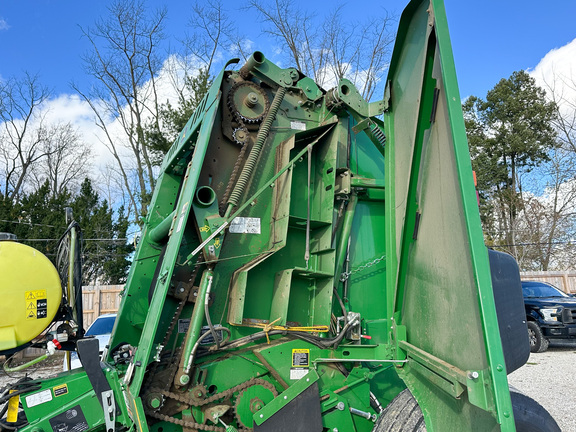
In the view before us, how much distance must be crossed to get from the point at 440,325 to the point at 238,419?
163 cm

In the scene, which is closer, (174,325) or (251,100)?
(174,325)

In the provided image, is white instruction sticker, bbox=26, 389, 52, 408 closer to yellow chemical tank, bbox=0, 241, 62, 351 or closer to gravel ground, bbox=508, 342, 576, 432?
yellow chemical tank, bbox=0, 241, 62, 351

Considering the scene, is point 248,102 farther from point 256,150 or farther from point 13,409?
point 13,409

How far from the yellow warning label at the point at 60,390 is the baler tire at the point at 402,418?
208 cm

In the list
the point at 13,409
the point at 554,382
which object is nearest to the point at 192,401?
the point at 13,409

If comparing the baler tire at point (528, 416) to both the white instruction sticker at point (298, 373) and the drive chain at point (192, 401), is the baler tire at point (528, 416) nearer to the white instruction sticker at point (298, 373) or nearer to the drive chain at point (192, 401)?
the white instruction sticker at point (298, 373)


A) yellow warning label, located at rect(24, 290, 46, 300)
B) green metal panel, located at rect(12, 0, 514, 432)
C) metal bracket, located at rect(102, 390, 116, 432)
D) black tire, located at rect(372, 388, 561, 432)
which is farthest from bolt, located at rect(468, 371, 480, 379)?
yellow warning label, located at rect(24, 290, 46, 300)

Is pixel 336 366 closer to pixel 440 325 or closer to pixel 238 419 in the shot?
pixel 238 419

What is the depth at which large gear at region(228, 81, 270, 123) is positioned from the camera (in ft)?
11.3

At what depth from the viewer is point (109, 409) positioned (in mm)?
2873

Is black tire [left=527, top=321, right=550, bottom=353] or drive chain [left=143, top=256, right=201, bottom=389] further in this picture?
black tire [left=527, top=321, right=550, bottom=353]

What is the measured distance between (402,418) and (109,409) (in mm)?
1945

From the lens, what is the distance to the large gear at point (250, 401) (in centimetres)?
285

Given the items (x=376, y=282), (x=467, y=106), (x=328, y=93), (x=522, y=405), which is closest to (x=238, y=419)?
(x=376, y=282)
